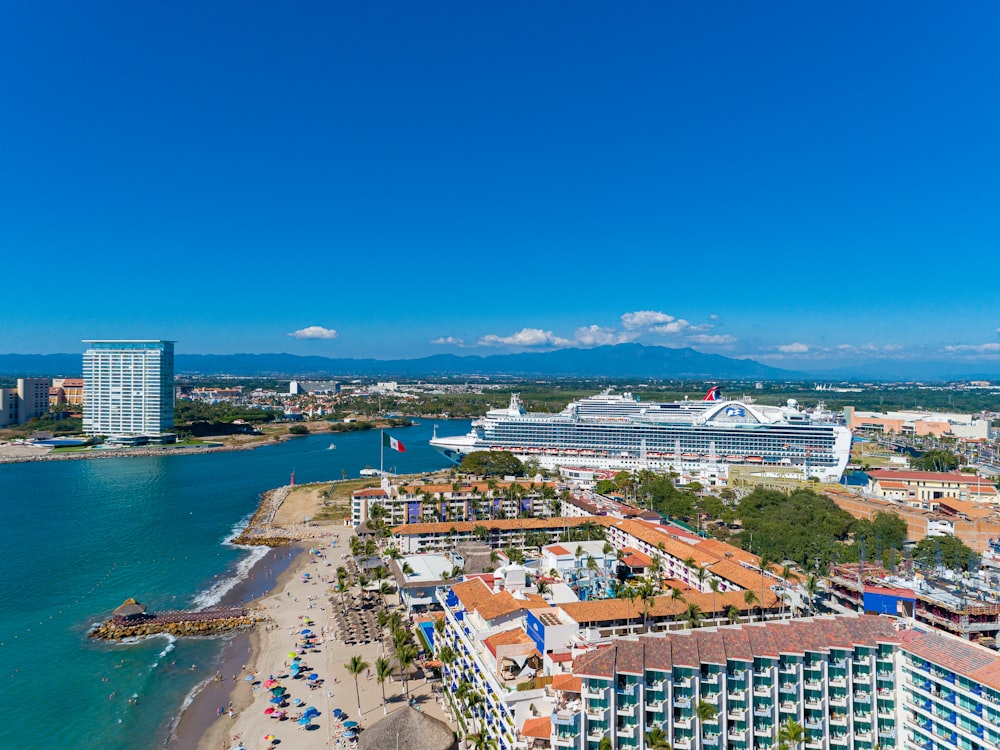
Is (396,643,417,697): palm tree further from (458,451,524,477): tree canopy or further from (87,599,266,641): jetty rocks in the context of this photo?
(458,451,524,477): tree canopy

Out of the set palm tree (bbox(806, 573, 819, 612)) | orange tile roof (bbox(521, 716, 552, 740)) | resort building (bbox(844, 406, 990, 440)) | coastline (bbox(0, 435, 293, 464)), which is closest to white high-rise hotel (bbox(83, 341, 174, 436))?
coastline (bbox(0, 435, 293, 464))

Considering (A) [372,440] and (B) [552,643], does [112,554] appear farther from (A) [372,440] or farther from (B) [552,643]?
(A) [372,440]

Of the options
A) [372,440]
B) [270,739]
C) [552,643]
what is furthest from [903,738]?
[372,440]

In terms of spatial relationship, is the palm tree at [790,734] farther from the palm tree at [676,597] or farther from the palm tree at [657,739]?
the palm tree at [676,597]

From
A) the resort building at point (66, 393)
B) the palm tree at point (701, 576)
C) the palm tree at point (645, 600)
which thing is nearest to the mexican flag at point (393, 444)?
the palm tree at point (701, 576)

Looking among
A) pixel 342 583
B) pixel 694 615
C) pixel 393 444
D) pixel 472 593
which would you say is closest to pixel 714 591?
pixel 694 615

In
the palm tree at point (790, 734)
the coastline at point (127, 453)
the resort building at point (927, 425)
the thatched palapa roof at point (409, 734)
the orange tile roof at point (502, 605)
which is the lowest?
the thatched palapa roof at point (409, 734)
